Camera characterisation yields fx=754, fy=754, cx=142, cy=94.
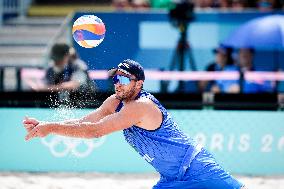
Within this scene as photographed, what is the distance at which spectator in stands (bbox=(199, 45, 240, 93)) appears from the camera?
402 inches

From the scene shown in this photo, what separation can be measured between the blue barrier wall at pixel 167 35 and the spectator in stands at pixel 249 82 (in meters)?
0.83

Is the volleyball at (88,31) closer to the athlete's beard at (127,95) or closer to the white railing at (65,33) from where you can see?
the athlete's beard at (127,95)

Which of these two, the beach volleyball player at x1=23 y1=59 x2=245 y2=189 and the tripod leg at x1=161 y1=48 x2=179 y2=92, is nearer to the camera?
the beach volleyball player at x1=23 y1=59 x2=245 y2=189

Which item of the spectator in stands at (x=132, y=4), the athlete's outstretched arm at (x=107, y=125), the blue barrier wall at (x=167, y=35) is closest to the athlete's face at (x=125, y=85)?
the athlete's outstretched arm at (x=107, y=125)

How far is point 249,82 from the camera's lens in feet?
33.5

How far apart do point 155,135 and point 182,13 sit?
19.1 feet

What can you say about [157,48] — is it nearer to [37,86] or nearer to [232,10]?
[232,10]

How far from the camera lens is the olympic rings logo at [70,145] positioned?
9383 mm

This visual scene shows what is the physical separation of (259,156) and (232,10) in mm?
3447

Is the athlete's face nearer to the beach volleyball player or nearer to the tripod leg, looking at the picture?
the beach volleyball player

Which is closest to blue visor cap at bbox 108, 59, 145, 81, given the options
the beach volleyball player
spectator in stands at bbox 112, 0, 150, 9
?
the beach volleyball player

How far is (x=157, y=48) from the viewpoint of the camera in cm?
1184

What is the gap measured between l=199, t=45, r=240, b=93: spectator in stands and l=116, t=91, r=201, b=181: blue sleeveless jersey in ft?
15.7

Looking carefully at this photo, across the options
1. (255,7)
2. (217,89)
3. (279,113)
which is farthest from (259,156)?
(255,7)
